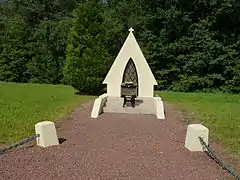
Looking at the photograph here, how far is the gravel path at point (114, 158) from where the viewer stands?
6277 millimetres

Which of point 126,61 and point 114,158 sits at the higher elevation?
point 126,61

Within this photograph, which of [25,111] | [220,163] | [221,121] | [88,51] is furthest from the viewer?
[88,51]

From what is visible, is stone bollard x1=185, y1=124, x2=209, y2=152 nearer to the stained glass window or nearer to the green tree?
the stained glass window

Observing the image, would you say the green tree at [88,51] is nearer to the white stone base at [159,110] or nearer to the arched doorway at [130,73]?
the arched doorway at [130,73]

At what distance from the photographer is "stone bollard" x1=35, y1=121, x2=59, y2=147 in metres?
8.14

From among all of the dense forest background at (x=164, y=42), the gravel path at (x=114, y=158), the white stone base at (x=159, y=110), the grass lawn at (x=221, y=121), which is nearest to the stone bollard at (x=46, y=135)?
the gravel path at (x=114, y=158)

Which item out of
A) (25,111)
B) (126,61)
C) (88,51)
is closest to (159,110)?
(126,61)

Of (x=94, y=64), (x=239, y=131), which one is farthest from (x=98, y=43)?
(x=239, y=131)

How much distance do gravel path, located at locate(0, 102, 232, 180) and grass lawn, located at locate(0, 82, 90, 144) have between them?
111 centimetres

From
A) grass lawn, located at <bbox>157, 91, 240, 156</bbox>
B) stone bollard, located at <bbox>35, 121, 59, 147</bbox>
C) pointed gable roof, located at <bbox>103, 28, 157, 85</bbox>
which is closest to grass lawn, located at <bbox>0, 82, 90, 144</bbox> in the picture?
stone bollard, located at <bbox>35, 121, 59, 147</bbox>

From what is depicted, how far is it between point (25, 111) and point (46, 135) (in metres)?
5.07

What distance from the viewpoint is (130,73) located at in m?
15.3

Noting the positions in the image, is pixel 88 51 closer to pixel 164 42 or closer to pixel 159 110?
pixel 159 110

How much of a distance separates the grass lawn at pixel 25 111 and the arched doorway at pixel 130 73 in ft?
7.50
